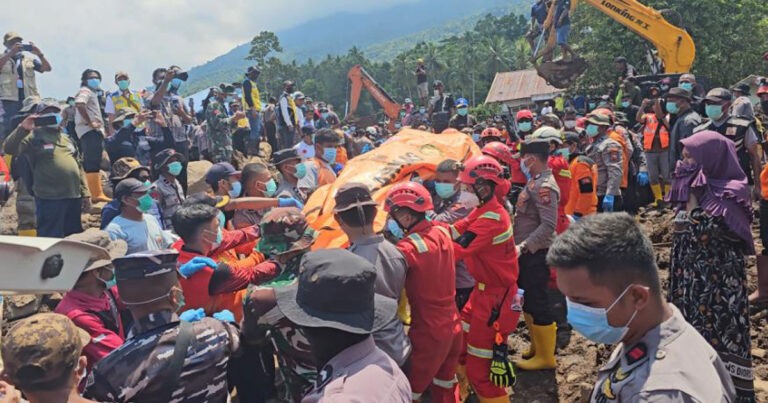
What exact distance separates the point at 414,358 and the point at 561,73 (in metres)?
Answer: 14.2

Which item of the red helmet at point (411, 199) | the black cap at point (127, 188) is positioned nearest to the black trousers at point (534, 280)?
the red helmet at point (411, 199)

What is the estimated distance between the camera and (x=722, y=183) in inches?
143

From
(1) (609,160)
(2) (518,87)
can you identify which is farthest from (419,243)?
(2) (518,87)

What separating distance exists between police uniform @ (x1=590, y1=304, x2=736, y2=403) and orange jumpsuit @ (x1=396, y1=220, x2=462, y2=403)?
1623 mm

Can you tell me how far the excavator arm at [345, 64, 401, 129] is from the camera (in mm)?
24469

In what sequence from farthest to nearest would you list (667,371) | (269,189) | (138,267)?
1. (269,189)
2. (138,267)
3. (667,371)

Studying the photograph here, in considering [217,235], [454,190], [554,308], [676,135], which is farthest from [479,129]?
[217,235]

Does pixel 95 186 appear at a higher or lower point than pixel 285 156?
lower

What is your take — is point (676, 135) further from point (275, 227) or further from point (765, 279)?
point (275, 227)

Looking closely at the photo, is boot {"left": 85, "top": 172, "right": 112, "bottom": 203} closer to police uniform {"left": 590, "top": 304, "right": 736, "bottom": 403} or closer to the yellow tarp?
the yellow tarp

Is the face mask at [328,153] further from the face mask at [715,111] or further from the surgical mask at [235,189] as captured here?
the face mask at [715,111]

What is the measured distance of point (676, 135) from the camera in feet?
24.9

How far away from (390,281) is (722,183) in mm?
2261

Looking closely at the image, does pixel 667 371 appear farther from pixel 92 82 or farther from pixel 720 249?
pixel 92 82
